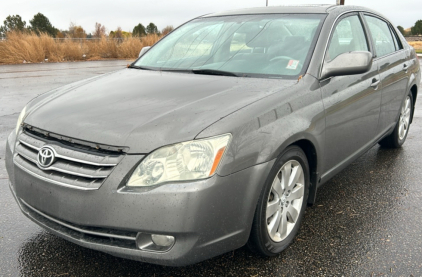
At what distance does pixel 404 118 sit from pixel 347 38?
6.44 feet

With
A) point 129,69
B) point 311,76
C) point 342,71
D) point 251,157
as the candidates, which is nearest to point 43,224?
point 251,157

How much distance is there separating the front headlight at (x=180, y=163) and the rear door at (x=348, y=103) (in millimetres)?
1193

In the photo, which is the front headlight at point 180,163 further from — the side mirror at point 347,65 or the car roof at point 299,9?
the car roof at point 299,9

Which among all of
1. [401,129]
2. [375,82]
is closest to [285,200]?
Answer: [375,82]

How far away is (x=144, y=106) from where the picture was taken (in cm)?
256

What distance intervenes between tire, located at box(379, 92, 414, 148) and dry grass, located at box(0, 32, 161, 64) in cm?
1719

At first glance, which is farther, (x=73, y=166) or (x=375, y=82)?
(x=375, y=82)

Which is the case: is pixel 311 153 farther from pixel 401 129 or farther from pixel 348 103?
pixel 401 129

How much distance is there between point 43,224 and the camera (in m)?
2.41

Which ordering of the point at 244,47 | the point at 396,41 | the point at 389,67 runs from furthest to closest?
the point at 396,41, the point at 389,67, the point at 244,47

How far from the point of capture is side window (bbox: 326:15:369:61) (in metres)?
3.36

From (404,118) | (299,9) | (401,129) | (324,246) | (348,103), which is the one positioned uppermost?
(299,9)

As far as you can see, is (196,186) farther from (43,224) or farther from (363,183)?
(363,183)

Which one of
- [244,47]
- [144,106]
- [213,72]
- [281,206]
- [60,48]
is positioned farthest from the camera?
[60,48]
